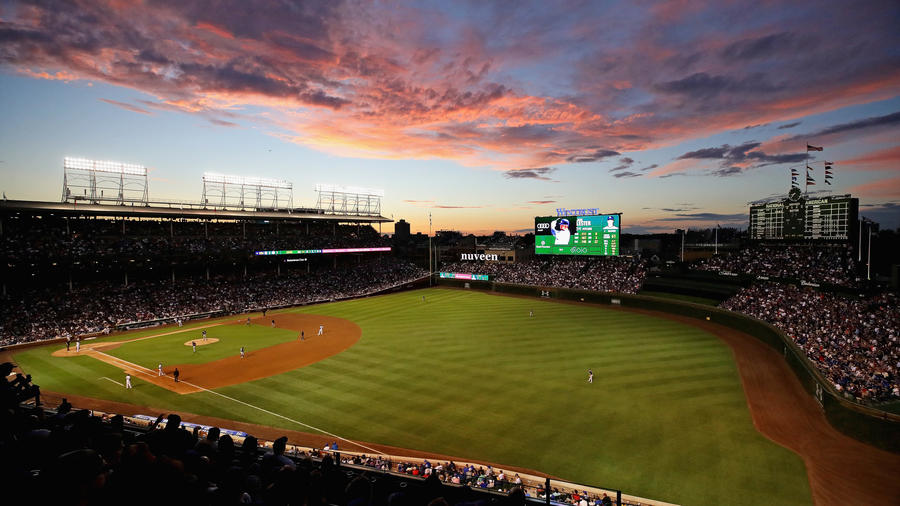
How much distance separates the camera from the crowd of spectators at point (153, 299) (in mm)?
36062

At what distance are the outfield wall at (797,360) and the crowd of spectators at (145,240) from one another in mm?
38442

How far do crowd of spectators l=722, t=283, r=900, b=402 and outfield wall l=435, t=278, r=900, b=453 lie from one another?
0.53 meters

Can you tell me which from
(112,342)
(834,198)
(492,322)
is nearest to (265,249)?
(112,342)

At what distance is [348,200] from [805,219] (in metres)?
62.3

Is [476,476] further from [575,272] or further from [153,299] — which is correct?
[575,272]

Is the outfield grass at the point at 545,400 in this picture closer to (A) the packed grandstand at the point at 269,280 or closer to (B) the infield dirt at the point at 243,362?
(B) the infield dirt at the point at 243,362

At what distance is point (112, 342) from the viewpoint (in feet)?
110

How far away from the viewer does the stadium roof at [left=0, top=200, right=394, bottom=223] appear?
41.1m

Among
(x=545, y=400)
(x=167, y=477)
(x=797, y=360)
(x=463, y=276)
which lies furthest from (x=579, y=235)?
(x=167, y=477)

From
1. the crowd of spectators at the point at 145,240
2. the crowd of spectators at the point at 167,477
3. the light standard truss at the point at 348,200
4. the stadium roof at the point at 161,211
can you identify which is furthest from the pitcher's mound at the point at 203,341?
the light standard truss at the point at 348,200

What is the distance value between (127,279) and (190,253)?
22.3ft

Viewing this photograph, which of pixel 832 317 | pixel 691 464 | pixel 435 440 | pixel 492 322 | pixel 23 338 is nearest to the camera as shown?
pixel 691 464

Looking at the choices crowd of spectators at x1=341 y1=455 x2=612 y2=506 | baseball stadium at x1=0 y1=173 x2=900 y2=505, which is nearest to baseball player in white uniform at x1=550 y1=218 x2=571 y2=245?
baseball stadium at x1=0 y1=173 x2=900 y2=505

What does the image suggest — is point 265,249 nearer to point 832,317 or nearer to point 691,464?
point 691,464
